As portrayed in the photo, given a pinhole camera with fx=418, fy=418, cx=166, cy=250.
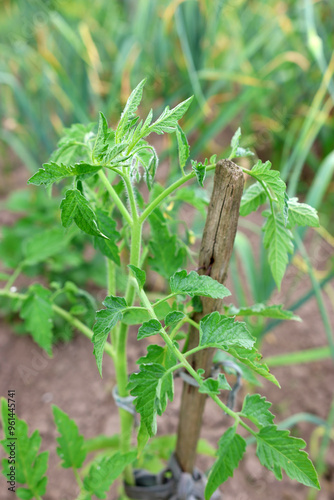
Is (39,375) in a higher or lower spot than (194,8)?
lower

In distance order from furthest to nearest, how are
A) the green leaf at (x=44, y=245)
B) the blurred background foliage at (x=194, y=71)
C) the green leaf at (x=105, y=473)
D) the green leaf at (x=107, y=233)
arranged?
the blurred background foliage at (x=194, y=71)
the green leaf at (x=44, y=245)
the green leaf at (x=105, y=473)
the green leaf at (x=107, y=233)

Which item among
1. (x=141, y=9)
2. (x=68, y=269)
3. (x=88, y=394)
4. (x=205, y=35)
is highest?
(x=141, y=9)

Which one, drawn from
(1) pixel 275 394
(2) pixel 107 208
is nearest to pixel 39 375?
(1) pixel 275 394

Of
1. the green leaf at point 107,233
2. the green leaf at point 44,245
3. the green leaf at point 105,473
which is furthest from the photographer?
the green leaf at point 44,245

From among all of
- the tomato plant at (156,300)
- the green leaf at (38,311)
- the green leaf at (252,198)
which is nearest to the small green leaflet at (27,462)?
the tomato plant at (156,300)

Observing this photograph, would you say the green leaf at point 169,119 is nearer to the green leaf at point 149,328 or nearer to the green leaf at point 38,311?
→ the green leaf at point 149,328

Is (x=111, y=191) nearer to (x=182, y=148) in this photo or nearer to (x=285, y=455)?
(x=182, y=148)

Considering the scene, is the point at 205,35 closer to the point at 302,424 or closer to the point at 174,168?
the point at 174,168

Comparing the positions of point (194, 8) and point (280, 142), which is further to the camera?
point (280, 142)
